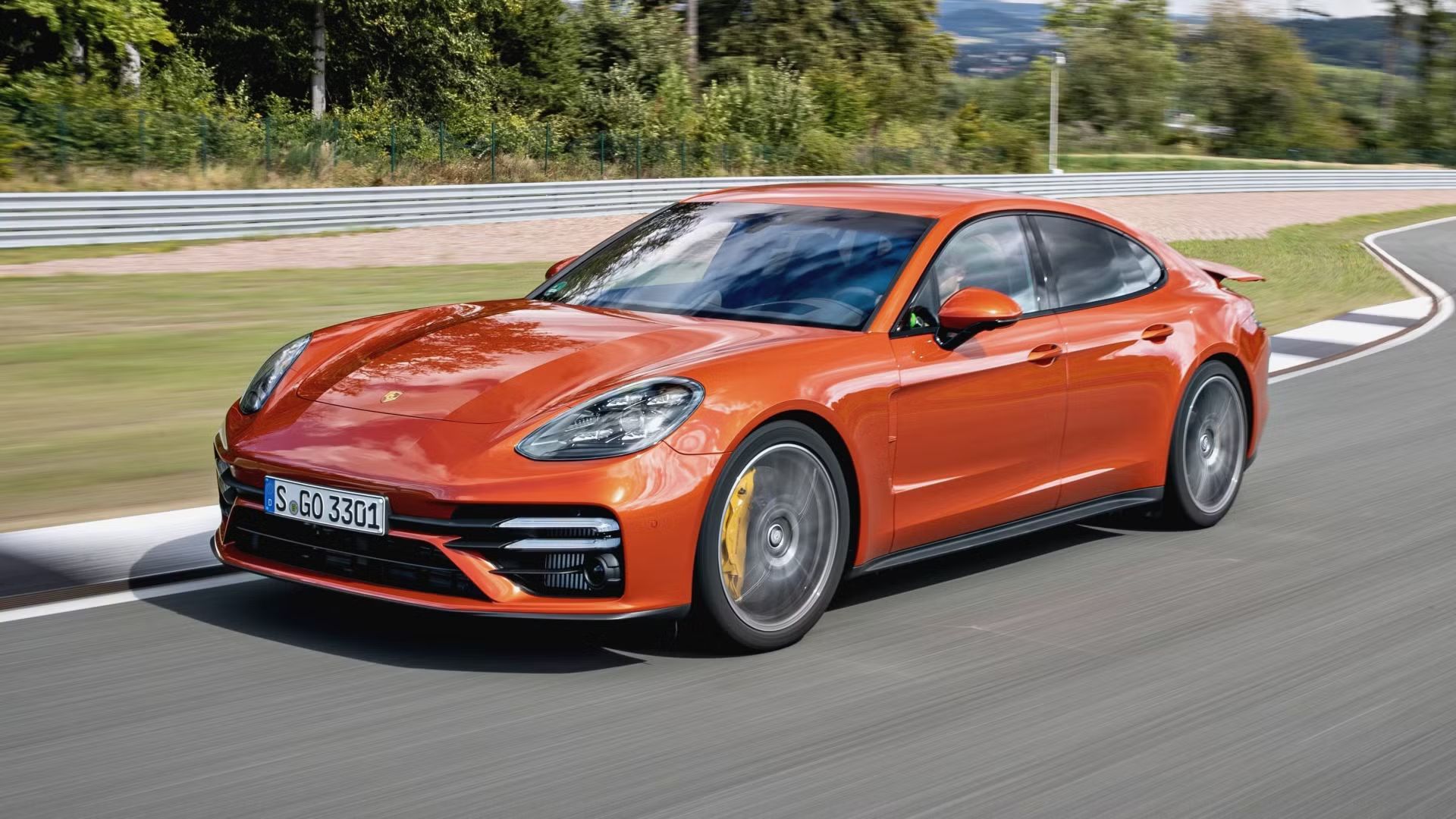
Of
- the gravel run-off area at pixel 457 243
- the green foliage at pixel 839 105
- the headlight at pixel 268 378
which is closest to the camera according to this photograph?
the headlight at pixel 268 378

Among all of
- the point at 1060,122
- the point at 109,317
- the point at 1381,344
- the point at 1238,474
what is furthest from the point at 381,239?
the point at 1060,122

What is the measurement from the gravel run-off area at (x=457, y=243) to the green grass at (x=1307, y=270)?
1.23 m

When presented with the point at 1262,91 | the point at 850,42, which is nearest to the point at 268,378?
the point at 850,42

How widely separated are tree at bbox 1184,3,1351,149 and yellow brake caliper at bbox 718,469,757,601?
297ft

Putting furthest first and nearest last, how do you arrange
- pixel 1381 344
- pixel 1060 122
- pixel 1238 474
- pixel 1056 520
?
pixel 1060 122 → pixel 1381 344 → pixel 1238 474 → pixel 1056 520

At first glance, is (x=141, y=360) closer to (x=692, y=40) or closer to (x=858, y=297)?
A: (x=858, y=297)

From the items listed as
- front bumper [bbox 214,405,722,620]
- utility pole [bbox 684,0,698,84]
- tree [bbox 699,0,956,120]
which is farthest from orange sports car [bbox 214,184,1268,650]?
tree [bbox 699,0,956,120]

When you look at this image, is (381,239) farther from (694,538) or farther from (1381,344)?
Result: (694,538)

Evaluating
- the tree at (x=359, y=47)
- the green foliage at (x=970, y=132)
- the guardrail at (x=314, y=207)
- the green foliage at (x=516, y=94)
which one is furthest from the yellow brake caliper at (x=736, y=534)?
the green foliage at (x=970, y=132)

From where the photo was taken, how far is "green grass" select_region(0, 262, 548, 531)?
24.4ft

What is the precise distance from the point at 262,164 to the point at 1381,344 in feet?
67.3

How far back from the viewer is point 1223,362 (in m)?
7.01

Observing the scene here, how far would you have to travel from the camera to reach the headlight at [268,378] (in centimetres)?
532

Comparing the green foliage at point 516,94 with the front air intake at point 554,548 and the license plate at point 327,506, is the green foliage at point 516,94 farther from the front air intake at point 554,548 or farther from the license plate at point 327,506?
the front air intake at point 554,548
